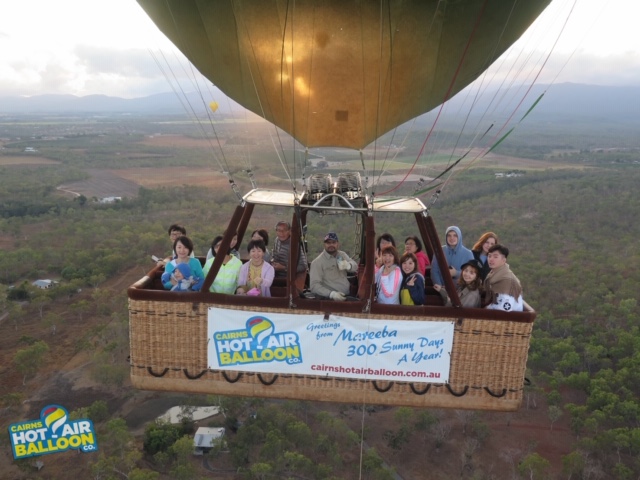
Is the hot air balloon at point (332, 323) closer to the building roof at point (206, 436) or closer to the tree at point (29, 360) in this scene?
the building roof at point (206, 436)

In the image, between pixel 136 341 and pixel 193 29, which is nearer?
pixel 136 341

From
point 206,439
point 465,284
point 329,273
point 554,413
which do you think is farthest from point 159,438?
point 465,284

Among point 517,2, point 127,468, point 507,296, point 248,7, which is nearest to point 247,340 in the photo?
point 507,296

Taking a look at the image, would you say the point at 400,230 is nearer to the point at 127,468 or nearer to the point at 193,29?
the point at 127,468

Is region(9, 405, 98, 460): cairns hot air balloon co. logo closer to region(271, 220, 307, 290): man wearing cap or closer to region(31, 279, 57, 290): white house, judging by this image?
region(31, 279, 57, 290): white house

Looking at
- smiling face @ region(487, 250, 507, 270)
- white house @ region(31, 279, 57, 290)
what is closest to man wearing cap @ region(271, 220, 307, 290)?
smiling face @ region(487, 250, 507, 270)
